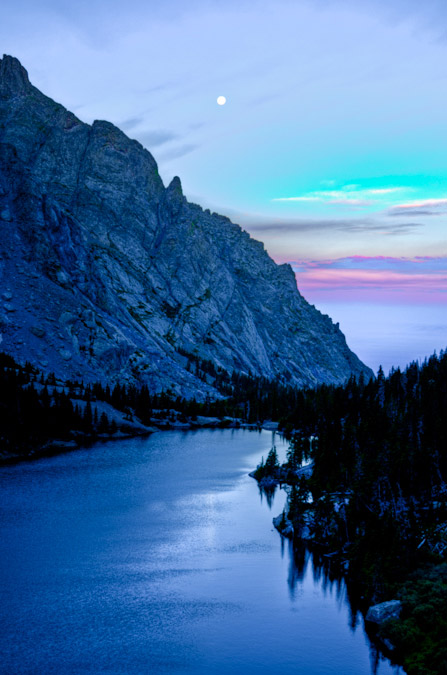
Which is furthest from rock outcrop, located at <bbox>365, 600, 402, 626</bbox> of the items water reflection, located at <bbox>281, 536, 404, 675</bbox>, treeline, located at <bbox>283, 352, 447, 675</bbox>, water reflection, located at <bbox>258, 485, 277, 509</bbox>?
water reflection, located at <bbox>258, 485, 277, 509</bbox>

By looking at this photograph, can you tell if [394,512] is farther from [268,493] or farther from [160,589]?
[268,493]

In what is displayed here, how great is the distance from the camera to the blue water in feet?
190

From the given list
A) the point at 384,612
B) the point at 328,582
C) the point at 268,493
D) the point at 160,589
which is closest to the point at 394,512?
the point at 328,582

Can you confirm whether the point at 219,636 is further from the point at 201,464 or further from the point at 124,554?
the point at 201,464

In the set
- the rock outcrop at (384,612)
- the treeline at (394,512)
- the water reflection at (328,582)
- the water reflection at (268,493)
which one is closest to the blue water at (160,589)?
the water reflection at (328,582)

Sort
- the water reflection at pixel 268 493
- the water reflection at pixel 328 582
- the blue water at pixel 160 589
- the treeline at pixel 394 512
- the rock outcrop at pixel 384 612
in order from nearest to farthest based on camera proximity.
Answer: the blue water at pixel 160 589 < the water reflection at pixel 328 582 < the treeline at pixel 394 512 < the rock outcrop at pixel 384 612 < the water reflection at pixel 268 493

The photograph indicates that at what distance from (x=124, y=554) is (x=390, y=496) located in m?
37.9

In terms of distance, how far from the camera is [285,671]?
55.7 meters

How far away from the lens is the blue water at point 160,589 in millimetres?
57969

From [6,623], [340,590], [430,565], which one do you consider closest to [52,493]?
[6,623]

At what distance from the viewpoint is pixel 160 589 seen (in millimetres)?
73062

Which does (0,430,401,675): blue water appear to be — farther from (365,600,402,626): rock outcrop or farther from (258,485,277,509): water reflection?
(365,600,402,626): rock outcrop

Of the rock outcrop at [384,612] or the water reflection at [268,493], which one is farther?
the water reflection at [268,493]

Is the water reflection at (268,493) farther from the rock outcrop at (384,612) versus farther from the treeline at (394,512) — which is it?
the rock outcrop at (384,612)
